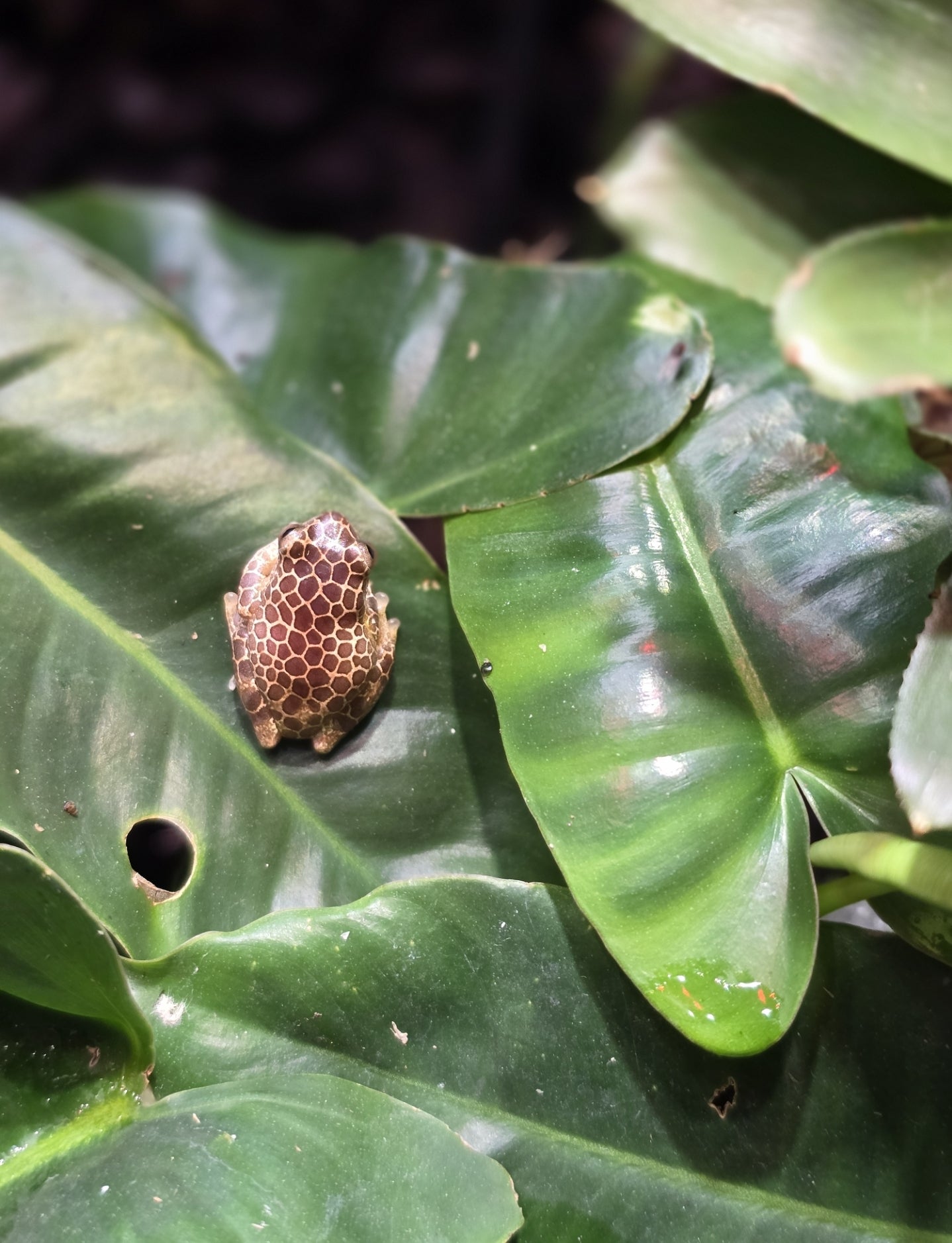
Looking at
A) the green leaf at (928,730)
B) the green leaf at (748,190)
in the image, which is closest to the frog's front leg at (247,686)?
the green leaf at (928,730)

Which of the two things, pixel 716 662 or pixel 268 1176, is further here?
pixel 716 662

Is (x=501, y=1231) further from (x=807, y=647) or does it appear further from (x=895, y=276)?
(x=895, y=276)

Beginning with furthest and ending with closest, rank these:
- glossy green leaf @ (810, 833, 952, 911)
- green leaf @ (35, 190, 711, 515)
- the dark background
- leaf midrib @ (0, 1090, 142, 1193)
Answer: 1. the dark background
2. green leaf @ (35, 190, 711, 515)
3. leaf midrib @ (0, 1090, 142, 1193)
4. glossy green leaf @ (810, 833, 952, 911)

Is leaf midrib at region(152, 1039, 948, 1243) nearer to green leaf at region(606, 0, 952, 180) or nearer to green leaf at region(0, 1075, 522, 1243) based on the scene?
green leaf at region(0, 1075, 522, 1243)

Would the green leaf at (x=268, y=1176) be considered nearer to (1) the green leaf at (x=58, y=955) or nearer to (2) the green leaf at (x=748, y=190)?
(1) the green leaf at (x=58, y=955)

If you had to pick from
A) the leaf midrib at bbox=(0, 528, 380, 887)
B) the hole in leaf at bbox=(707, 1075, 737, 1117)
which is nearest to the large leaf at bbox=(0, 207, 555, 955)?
the leaf midrib at bbox=(0, 528, 380, 887)

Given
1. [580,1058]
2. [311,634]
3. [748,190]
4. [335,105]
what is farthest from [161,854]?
[335,105]

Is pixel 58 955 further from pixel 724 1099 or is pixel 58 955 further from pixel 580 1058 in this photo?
pixel 724 1099
